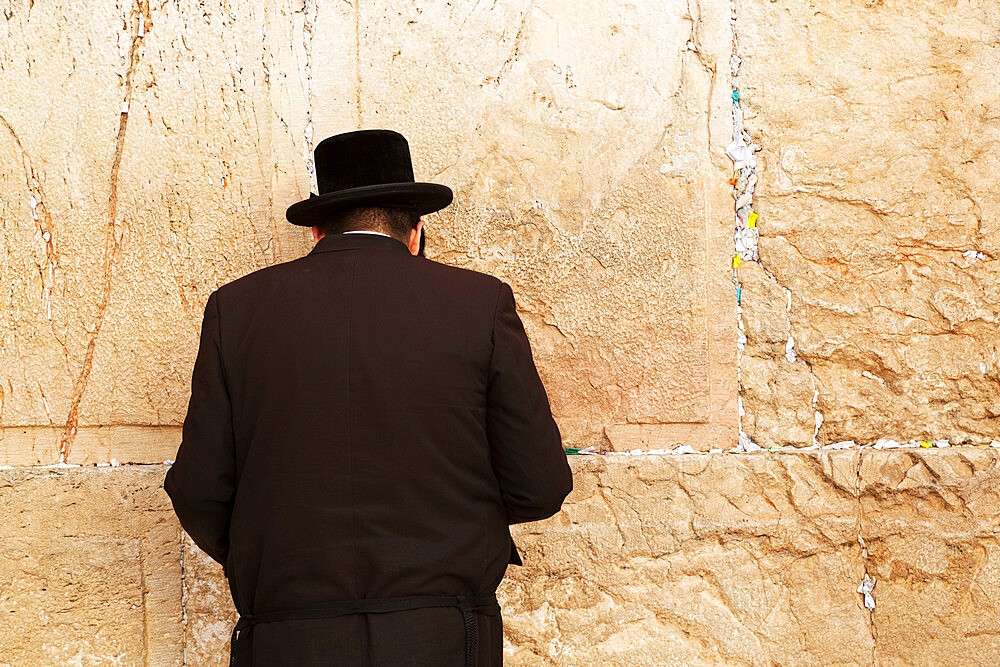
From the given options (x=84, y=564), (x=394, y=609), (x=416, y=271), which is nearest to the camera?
(x=394, y=609)

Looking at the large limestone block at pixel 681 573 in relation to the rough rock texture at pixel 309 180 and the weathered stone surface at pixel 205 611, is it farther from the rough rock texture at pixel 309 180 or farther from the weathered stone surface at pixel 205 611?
the rough rock texture at pixel 309 180

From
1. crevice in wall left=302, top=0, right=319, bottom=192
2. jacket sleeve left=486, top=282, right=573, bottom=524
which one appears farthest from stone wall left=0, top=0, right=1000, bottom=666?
jacket sleeve left=486, top=282, right=573, bottom=524

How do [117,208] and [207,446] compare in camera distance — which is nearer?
[207,446]

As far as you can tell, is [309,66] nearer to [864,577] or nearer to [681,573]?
[681,573]

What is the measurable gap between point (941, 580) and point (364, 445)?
1772mm

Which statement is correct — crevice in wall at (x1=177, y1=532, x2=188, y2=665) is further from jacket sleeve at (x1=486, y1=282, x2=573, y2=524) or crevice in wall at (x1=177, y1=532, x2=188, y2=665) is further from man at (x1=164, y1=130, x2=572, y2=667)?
jacket sleeve at (x1=486, y1=282, x2=573, y2=524)

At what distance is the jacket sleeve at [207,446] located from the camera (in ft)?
5.95

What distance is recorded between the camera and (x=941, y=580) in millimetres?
2436

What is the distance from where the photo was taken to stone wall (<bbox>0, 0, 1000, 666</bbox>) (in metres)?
2.44

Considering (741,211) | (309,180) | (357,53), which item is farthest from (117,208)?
(741,211)

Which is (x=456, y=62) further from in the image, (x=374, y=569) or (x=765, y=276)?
(x=374, y=569)

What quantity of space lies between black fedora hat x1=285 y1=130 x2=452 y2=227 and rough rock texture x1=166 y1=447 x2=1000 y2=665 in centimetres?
97

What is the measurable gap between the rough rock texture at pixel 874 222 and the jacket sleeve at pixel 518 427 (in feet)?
2.97

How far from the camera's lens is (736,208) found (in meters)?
2.50
